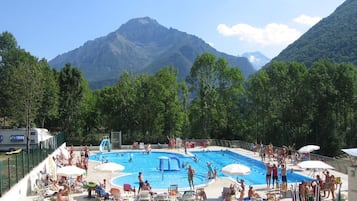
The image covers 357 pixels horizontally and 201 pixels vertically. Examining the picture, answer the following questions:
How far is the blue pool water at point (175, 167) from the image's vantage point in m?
23.5

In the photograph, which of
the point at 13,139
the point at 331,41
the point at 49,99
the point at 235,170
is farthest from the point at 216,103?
the point at 331,41

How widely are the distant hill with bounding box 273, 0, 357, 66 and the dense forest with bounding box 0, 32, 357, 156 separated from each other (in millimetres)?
26141

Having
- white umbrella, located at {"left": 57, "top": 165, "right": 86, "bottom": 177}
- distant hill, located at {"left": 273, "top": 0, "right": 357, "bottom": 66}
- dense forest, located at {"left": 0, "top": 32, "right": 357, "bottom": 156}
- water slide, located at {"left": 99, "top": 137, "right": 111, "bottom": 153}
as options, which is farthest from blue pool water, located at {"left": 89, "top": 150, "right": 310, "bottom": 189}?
distant hill, located at {"left": 273, "top": 0, "right": 357, "bottom": 66}

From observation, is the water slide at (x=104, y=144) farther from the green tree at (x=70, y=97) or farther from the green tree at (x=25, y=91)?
the green tree at (x=70, y=97)

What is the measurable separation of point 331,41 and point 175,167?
6492cm

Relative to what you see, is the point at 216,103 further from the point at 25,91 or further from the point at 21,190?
the point at 21,190

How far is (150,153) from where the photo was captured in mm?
37062

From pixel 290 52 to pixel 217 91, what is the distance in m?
50.1

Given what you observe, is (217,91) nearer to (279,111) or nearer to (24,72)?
(279,111)

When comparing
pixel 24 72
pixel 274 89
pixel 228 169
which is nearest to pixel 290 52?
pixel 274 89

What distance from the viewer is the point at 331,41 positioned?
82.4m

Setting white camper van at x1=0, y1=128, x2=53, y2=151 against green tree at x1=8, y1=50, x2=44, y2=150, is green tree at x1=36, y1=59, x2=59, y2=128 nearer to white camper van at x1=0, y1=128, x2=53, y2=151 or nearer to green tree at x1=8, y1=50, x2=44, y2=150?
white camper van at x1=0, y1=128, x2=53, y2=151

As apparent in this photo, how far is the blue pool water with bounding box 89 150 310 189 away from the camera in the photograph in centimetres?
2355

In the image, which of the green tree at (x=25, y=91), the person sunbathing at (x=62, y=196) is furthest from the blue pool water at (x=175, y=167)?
the green tree at (x=25, y=91)
